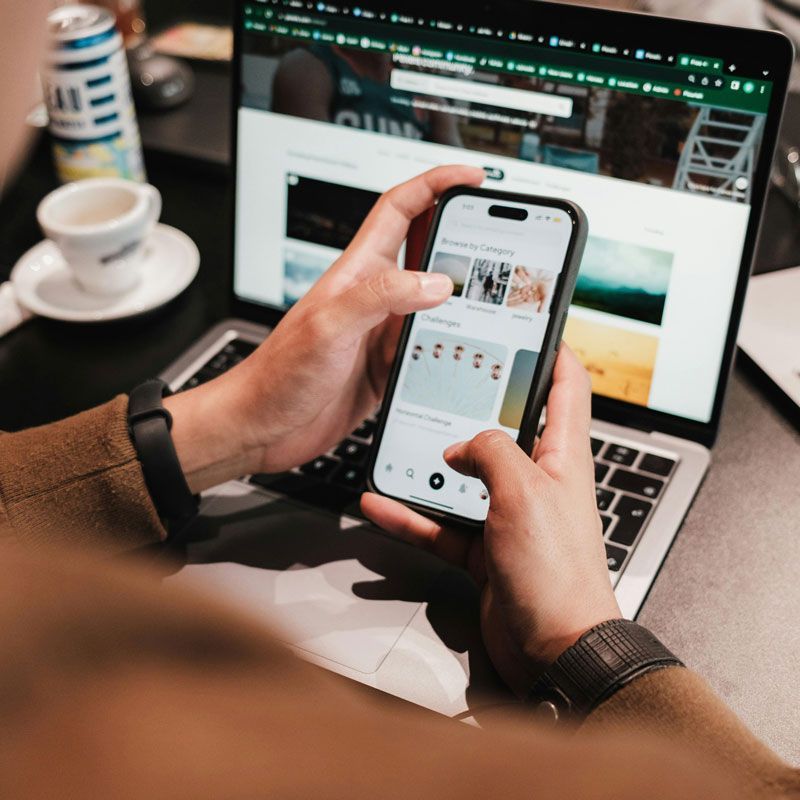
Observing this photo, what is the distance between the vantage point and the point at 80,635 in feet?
0.61

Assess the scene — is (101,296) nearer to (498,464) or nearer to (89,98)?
(89,98)

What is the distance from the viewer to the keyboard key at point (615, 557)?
2.20 ft

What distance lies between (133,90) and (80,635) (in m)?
1.21

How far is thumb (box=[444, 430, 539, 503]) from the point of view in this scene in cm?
57

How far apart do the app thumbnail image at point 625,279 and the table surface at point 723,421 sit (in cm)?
16

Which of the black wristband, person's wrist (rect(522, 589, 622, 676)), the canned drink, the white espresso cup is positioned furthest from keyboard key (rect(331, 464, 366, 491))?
the canned drink

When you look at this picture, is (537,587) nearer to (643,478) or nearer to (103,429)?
(643,478)

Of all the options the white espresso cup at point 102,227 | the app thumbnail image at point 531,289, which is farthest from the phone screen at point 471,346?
the white espresso cup at point 102,227

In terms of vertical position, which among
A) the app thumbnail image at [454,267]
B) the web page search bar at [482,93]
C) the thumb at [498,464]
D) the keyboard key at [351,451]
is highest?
the web page search bar at [482,93]

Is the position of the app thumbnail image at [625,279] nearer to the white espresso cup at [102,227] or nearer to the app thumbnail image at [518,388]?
the app thumbnail image at [518,388]

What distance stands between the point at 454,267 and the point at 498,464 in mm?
191

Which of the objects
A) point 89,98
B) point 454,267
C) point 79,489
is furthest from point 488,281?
point 89,98

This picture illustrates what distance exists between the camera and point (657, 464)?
76 cm

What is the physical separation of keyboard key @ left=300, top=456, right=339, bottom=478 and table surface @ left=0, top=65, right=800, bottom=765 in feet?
0.76
